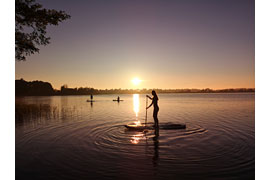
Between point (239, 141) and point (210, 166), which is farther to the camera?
point (239, 141)

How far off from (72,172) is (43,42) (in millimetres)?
14063

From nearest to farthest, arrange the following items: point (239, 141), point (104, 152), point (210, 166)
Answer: point (210, 166) < point (104, 152) < point (239, 141)

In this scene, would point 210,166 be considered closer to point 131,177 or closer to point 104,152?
point 131,177

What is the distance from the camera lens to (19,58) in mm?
15781

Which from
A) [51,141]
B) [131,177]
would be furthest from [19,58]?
[131,177]
